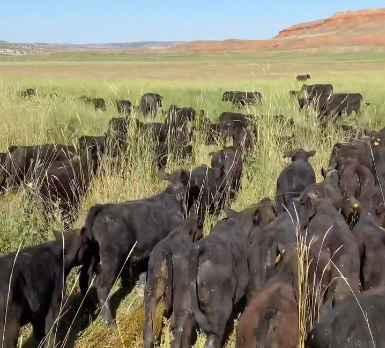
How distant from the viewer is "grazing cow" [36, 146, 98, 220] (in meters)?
6.87

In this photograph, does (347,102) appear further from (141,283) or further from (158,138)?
(141,283)

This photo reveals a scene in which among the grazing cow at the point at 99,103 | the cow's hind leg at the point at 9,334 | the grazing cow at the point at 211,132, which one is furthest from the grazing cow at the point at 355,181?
the grazing cow at the point at 99,103

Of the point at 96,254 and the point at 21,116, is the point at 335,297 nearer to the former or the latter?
the point at 96,254

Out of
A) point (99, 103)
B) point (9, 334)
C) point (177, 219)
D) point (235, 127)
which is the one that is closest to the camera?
point (9, 334)

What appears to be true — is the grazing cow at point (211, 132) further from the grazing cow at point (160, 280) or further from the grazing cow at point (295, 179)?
the grazing cow at point (160, 280)

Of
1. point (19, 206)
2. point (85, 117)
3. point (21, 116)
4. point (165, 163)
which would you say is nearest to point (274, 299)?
point (19, 206)

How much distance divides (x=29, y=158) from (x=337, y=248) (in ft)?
16.3

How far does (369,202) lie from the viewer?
664cm

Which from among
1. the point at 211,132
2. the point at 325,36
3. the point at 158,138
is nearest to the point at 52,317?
the point at 158,138

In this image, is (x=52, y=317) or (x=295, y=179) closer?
(x=52, y=317)

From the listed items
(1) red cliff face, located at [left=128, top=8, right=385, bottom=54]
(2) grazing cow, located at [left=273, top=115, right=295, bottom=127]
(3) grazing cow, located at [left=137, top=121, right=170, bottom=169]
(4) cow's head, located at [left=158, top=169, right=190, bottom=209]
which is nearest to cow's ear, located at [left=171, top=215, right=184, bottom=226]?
(4) cow's head, located at [left=158, top=169, right=190, bottom=209]

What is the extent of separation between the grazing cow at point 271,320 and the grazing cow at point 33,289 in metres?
1.51

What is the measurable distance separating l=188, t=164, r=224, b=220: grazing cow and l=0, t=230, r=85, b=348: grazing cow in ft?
7.69

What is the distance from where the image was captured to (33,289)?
4043 millimetres
